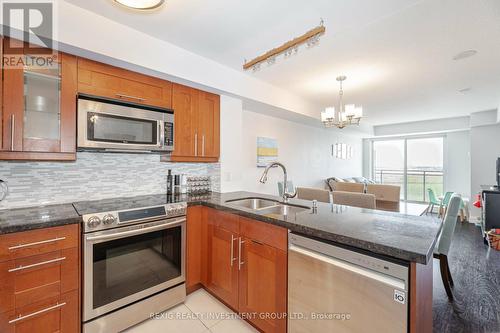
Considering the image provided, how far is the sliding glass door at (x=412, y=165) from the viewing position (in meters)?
6.70

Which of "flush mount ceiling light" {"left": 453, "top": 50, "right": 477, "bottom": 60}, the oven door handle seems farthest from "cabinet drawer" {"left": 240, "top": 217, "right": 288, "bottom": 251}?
"flush mount ceiling light" {"left": 453, "top": 50, "right": 477, "bottom": 60}

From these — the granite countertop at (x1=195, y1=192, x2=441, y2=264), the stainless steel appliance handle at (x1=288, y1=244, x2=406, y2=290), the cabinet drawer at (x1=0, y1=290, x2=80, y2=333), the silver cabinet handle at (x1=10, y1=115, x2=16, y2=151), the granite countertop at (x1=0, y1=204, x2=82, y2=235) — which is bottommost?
the cabinet drawer at (x1=0, y1=290, x2=80, y2=333)

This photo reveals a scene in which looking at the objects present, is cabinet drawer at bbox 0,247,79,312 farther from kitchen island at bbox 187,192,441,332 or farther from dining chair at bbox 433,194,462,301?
dining chair at bbox 433,194,462,301

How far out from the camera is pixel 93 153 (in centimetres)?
A: 215

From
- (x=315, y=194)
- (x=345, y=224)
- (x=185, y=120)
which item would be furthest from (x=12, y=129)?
(x=315, y=194)

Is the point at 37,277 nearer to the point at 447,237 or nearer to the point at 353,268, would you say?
the point at 353,268

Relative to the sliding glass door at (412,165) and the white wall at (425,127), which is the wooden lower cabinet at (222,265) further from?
the sliding glass door at (412,165)

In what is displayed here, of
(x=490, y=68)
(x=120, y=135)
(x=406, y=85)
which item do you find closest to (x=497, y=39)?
(x=490, y=68)

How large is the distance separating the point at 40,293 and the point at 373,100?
196 inches

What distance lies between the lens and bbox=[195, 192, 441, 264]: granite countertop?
40.8 inches

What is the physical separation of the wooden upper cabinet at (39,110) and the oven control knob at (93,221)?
577 millimetres

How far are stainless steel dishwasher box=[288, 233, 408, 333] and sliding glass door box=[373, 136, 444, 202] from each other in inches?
288

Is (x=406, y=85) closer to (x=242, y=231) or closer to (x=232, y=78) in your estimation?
(x=232, y=78)

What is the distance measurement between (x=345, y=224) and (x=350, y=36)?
1718 millimetres
